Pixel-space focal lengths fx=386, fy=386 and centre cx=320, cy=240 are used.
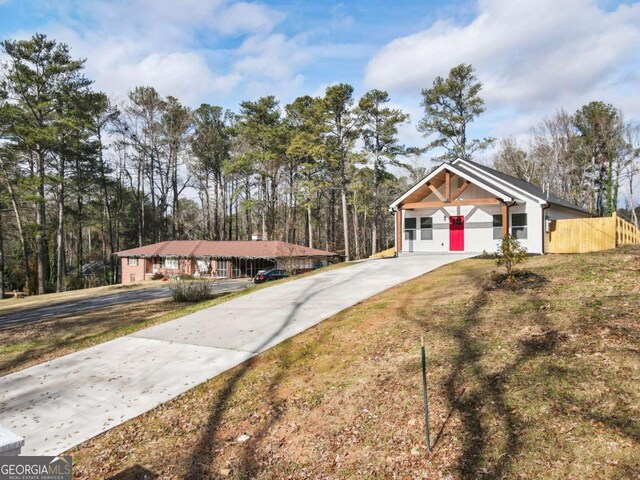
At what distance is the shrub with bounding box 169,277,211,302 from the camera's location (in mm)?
16547

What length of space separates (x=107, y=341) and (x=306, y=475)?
26.0ft

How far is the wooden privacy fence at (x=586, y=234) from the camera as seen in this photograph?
53.6ft

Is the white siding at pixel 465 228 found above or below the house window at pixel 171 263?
above

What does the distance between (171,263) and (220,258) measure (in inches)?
231

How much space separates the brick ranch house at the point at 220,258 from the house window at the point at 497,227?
19.8 meters

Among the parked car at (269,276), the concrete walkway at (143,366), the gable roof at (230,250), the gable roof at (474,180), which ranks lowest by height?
the parked car at (269,276)

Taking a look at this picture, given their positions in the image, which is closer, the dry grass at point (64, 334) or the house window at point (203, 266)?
the dry grass at point (64, 334)

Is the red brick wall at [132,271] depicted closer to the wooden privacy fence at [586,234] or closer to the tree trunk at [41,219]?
the tree trunk at [41,219]

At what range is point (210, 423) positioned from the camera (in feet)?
18.0

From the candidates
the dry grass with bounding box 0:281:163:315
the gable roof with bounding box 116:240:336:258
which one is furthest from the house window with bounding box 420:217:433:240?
the dry grass with bounding box 0:281:163:315

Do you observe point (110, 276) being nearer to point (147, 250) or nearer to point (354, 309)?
point (147, 250)

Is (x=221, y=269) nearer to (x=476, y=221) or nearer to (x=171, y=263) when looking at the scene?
(x=171, y=263)

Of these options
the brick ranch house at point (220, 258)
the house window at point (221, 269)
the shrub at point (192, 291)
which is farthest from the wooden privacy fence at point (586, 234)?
the house window at point (221, 269)

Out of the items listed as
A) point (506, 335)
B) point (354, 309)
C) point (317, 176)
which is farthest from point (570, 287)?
point (317, 176)
